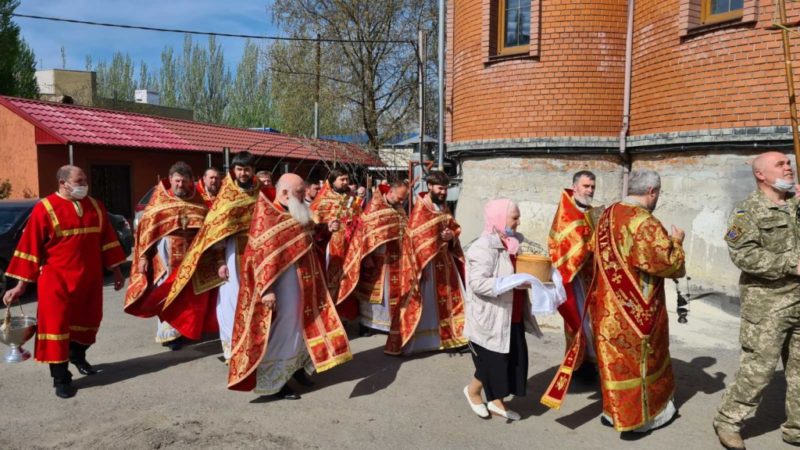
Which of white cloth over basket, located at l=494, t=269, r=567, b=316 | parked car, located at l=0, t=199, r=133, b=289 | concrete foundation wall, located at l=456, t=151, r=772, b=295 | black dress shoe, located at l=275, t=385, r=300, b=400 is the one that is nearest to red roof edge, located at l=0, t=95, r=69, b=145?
parked car, located at l=0, t=199, r=133, b=289

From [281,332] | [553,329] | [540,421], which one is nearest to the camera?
[540,421]

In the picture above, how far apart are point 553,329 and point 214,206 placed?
4.07m

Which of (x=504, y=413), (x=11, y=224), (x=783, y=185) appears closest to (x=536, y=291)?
(x=504, y=413)

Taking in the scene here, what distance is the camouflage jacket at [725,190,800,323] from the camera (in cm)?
378

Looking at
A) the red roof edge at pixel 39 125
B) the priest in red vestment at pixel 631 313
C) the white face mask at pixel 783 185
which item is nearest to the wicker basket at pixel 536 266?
the priest in red vestment at pixel 631 313

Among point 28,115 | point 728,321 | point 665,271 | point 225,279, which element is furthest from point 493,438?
point 28,115

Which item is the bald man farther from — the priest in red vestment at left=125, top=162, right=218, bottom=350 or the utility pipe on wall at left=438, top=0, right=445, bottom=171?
the utility pipe on wall at left=438, top=0, right=445, bottom=171

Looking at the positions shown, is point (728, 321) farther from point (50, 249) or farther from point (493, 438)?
point (50, 249)

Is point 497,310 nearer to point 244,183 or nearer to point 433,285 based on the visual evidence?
point 433,285

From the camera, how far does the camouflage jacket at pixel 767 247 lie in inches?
149

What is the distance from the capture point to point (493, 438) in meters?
4.21

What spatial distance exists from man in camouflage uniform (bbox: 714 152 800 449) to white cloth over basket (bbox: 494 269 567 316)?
3.80ft

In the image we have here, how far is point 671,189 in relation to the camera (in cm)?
890

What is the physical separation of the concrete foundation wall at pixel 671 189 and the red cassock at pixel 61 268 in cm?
705
